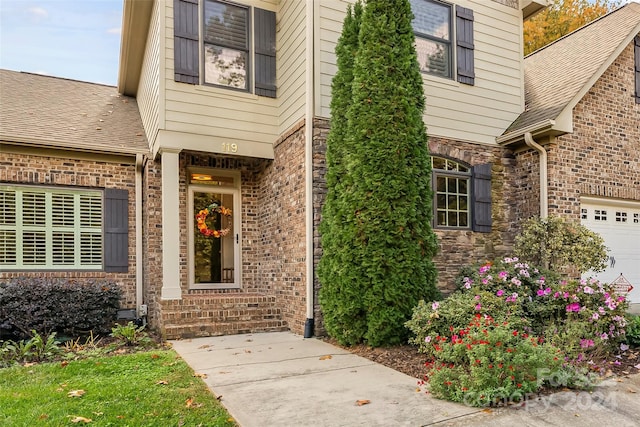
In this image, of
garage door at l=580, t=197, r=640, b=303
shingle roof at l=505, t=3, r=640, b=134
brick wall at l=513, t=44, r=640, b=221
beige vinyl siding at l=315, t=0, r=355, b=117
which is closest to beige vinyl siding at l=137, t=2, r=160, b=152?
beige vinyl siding at l=315, t=0, r=355, b=117

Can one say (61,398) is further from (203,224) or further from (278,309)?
(203,224)

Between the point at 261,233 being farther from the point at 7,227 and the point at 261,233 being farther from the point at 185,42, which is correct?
the point at 7,227

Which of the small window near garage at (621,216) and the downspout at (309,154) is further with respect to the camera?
the small window near garage at (621,216)

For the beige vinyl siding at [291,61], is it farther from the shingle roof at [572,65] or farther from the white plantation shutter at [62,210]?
the shingle roof at [572,65]

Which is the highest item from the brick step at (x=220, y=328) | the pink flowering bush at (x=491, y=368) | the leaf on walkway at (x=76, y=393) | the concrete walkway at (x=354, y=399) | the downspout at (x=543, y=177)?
the downspout at (x=543, y=177)

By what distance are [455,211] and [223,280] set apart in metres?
4.14

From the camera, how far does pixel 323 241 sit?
6.05 meters

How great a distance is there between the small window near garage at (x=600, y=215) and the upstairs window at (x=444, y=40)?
3115 mm

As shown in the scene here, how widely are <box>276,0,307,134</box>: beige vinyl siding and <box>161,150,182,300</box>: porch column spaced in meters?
1.83

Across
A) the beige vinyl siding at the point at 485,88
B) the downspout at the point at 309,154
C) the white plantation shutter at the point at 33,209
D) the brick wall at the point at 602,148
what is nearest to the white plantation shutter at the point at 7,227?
the white plantation shutter at the point at 33,209

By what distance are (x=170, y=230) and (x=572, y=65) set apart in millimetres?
7833

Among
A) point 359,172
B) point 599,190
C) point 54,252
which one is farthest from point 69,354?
point 599,190

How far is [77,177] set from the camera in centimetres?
756

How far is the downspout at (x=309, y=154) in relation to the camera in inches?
251
